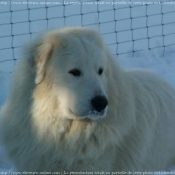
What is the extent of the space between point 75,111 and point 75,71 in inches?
10.7

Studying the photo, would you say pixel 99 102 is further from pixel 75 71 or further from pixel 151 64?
pixel 151 64

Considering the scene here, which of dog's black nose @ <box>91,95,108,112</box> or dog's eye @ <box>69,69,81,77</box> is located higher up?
dog's eye @ <box>69,69,81,77</box>

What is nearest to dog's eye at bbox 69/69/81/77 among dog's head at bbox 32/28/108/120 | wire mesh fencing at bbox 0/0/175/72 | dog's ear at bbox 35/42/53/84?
dog's head at bbox 32/28/108/120

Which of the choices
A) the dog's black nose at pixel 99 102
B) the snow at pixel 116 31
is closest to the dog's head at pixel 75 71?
the dog's black nose at pixel 99 102

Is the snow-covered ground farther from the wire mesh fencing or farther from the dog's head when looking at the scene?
the dog's head

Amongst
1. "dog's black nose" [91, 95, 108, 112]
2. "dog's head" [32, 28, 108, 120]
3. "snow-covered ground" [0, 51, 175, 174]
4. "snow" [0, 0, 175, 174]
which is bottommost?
"snow-covered ground" [0, 51, 175, 174]

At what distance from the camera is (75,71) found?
381cm

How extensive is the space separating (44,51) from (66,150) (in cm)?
74

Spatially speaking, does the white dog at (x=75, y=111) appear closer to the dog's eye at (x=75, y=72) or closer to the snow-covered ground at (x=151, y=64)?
the dog's eye at (x=75, y=72)

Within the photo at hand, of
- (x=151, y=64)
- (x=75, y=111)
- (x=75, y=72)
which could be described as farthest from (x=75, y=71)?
(x=151, y=64)

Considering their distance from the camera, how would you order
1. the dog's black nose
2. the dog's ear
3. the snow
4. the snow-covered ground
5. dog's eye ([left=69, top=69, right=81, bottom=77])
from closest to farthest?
the dog's black nose < dog's eye ([left=69, top=69, right=81, bottom=77]) < the dog's ear < the snow-covered ground < the snow

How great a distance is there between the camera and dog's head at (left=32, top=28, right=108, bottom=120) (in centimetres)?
373

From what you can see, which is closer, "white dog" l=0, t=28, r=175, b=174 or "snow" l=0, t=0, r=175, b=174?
"white dog" l=0, t=28, r=175, b=174

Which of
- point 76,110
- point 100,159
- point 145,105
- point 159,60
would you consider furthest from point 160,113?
point 159,60
